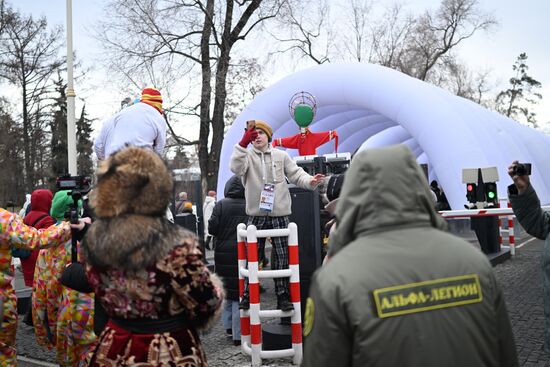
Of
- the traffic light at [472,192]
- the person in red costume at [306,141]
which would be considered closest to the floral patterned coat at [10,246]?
the traffic light at [472,192]

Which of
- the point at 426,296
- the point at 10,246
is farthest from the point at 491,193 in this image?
the point at 426,296

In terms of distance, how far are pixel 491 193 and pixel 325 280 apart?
870 cm

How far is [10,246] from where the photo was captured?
3643 millimetres

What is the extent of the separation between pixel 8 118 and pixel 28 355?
2766cm

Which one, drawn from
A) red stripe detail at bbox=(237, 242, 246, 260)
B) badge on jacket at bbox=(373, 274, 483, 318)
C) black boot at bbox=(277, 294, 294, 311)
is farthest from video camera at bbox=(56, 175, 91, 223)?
badge on jacket at bbox=(373, 274, 483, 318)

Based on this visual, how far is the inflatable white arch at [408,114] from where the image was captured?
44.0 ft

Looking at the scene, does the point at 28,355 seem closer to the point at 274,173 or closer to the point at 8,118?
the point at 274,173

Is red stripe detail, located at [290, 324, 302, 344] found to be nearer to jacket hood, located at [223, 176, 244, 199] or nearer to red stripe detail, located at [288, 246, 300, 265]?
red stripe detail, located at [288, 246, 300, 265]

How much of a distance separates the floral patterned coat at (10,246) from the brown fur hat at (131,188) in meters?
1.35

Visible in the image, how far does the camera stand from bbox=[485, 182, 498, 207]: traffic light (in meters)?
9.44

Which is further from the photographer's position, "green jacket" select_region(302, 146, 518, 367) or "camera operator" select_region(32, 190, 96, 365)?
"camera operator" select_region(32, 190, 96, 365)

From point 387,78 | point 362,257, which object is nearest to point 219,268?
point 362,257

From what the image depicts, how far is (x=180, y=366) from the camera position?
233 centimetres

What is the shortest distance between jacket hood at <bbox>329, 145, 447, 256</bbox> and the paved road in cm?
168
